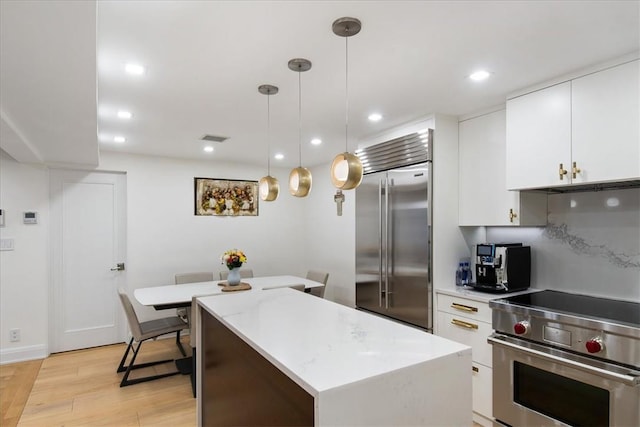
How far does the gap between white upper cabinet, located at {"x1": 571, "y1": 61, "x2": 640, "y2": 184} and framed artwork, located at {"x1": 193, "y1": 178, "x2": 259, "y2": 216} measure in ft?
13.7

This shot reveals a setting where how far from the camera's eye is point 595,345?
195 cm

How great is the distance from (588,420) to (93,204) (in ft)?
16.8

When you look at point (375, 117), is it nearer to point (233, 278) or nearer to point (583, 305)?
point (583, 305)

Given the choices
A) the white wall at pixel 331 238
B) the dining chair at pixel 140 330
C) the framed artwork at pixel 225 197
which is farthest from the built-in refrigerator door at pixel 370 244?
the framed artwork at pixel 225 197

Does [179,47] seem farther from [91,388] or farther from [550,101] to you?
[91,388]

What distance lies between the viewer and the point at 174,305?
3432mm

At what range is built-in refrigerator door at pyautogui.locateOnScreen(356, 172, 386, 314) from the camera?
11.3 ft

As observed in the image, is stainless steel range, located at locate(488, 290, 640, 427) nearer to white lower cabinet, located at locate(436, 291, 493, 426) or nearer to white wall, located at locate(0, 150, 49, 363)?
white lower cabinet, located at locate(436, 291, 493, 426)

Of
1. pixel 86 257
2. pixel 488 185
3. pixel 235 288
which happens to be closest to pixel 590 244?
pixel 488 185

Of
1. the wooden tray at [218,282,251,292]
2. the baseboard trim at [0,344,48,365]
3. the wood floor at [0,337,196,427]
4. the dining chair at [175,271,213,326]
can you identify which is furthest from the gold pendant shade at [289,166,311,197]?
the baseboard trim at [0,344,48,365]

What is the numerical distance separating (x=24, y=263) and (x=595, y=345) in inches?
205

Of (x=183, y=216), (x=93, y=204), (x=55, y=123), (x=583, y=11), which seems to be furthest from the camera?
(x=183, y=216)

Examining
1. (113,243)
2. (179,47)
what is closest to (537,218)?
(179,47)

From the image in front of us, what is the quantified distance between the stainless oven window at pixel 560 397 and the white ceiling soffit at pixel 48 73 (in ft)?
9.27
